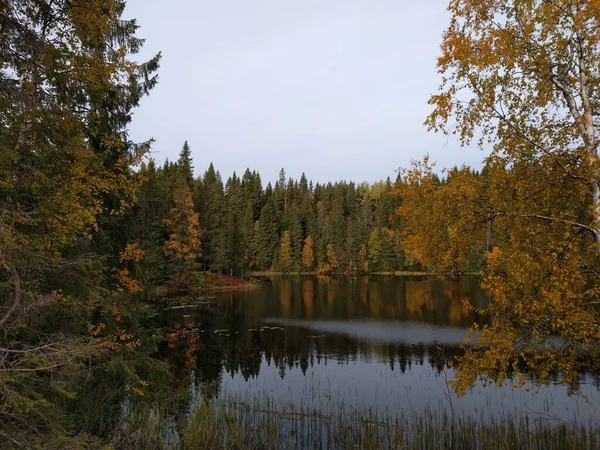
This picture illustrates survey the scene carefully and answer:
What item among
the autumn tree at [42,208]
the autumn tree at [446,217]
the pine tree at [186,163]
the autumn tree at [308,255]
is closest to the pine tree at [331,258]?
the autumn tree at [308,255]

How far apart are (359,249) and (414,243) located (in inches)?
3030

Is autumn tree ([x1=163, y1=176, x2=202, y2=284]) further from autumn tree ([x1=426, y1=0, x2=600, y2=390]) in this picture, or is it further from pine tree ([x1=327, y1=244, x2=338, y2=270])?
pine tree ([x1=327, y1=244, x2=338, y2=270])

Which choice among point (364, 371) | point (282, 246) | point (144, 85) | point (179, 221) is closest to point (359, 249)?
point (282, 246)

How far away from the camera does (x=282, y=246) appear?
8481cm

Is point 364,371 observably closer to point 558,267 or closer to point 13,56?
point 558,267

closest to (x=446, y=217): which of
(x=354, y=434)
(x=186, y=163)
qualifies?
(x=354, y=434)

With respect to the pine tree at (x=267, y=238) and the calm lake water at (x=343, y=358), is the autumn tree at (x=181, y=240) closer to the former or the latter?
the calm lake water at (x=343, y=358)

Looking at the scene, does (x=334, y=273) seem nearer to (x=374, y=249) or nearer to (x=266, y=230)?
(x=374, y=249)

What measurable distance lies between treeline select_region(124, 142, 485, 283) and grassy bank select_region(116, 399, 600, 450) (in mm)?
28039

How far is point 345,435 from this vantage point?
984 centimetres

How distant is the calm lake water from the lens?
12941 millimetres

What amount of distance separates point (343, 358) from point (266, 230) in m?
65.7

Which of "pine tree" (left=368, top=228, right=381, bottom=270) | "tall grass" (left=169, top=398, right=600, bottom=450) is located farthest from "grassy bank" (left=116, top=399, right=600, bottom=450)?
"pine tree" (left=368, top=228, right=381, bottom=270)

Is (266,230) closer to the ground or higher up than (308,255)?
higher up
